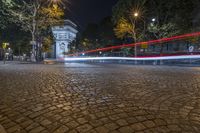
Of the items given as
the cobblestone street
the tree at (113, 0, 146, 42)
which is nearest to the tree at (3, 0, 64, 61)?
the tree at (113, 0, 146, 42)

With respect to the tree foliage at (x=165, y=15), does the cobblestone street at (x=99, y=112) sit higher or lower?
lower

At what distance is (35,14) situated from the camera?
3312cm

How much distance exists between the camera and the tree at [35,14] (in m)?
32.8

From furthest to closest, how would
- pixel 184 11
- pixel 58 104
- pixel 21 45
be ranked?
1. pixel 21 45
2. pixel 184 11
3. pixel 58 104

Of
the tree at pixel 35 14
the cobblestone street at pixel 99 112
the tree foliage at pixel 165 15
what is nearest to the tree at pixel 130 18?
the tree foliage at pixel 165 15

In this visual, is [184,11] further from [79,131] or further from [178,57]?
[79,131]

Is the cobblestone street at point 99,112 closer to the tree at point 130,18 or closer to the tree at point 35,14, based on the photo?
the tree at point 35,14

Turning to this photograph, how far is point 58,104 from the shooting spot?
5566 millimetres

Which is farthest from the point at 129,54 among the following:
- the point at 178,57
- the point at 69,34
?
the point at 69,34

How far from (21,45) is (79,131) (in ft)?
174

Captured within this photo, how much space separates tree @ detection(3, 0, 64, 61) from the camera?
108ft

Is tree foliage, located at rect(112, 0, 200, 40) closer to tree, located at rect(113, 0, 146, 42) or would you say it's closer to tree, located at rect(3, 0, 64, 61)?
tree, located at rect(113, 0, 146, 42)

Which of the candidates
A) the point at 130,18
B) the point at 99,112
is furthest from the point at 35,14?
the point at 99,112

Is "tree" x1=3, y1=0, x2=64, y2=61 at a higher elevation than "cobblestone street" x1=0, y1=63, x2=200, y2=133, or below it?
higher
